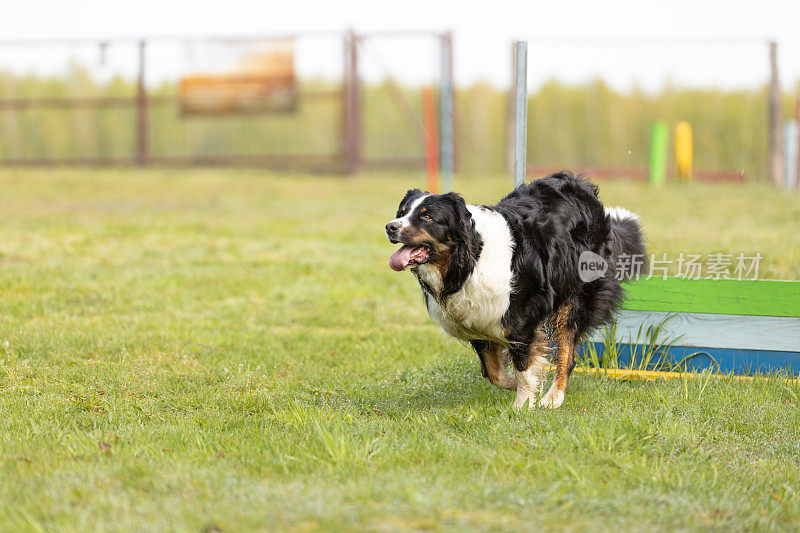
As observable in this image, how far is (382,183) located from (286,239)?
24.0 ft

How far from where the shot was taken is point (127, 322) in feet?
→ 24.0

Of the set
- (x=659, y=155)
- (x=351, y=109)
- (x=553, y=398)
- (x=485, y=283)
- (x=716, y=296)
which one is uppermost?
(x=351, y=109)

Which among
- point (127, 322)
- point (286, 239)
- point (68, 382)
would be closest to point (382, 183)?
point (286, 239)

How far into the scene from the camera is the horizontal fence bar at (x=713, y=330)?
5.49m

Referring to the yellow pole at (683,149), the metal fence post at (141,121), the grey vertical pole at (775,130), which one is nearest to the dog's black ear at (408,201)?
the grey vertical pole at (775,130)

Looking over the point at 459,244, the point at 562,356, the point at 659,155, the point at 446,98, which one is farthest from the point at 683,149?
the point at 459,244

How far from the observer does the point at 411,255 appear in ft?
14.6

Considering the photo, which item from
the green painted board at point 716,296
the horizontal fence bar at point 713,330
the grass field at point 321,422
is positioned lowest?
the grass field at point 321,422

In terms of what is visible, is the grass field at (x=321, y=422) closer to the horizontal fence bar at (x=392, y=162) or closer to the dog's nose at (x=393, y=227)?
the dog's nose at (x=393, y=227)

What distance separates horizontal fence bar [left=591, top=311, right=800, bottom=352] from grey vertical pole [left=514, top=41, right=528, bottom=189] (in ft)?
3.85

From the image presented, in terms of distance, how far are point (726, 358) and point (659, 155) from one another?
9.55 meters

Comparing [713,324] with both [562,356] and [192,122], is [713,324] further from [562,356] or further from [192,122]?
[192,122]

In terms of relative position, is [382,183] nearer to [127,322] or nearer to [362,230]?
[362,230]

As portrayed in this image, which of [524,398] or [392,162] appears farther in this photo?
[392,162]
